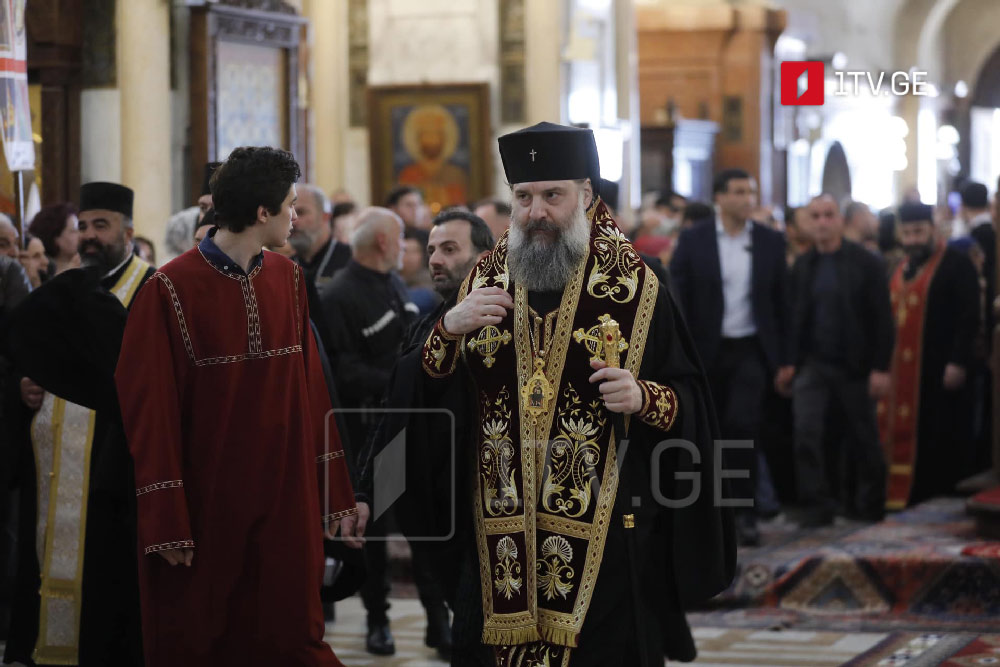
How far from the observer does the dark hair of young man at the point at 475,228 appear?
5.74 m

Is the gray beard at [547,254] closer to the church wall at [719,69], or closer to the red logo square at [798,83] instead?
the red logo square at [798,83]

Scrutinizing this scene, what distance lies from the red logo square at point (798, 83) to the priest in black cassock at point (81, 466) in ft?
58.0

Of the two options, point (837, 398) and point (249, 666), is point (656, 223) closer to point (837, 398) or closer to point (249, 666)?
point (837, 398)

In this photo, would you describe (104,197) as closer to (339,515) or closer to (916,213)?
(339,515)

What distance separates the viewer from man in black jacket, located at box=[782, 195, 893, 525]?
915cm

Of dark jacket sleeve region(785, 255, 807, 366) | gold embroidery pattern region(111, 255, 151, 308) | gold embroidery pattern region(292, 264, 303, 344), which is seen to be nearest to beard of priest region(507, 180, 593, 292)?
gold embroidery pattern region(292, 264, 303, 344)

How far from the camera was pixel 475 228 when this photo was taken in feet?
18.9

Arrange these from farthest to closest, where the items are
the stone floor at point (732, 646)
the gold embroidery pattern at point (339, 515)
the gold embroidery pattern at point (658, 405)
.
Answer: the stone floor at point (732, 646) < the gold embroidery pattern at point (339, 515) < the gold embroidery pattern at point (658, 405)

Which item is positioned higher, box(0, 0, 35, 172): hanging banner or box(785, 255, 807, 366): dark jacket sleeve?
box(0, 0, 35, 172): hanging banner

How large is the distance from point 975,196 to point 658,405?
8.39 meters

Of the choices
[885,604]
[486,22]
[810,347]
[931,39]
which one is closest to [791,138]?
[931,39]

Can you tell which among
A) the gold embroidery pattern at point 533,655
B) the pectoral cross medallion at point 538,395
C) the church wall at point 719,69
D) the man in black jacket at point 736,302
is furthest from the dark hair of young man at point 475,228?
the church wall at point 719,69

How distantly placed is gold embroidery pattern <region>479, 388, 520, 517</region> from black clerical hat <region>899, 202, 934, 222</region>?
6.16m

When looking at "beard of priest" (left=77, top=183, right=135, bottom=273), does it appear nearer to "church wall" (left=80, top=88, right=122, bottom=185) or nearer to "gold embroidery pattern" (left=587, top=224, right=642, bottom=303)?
"gold embroidery pattern" (left=587, top=224, right=642, bottom=303)
